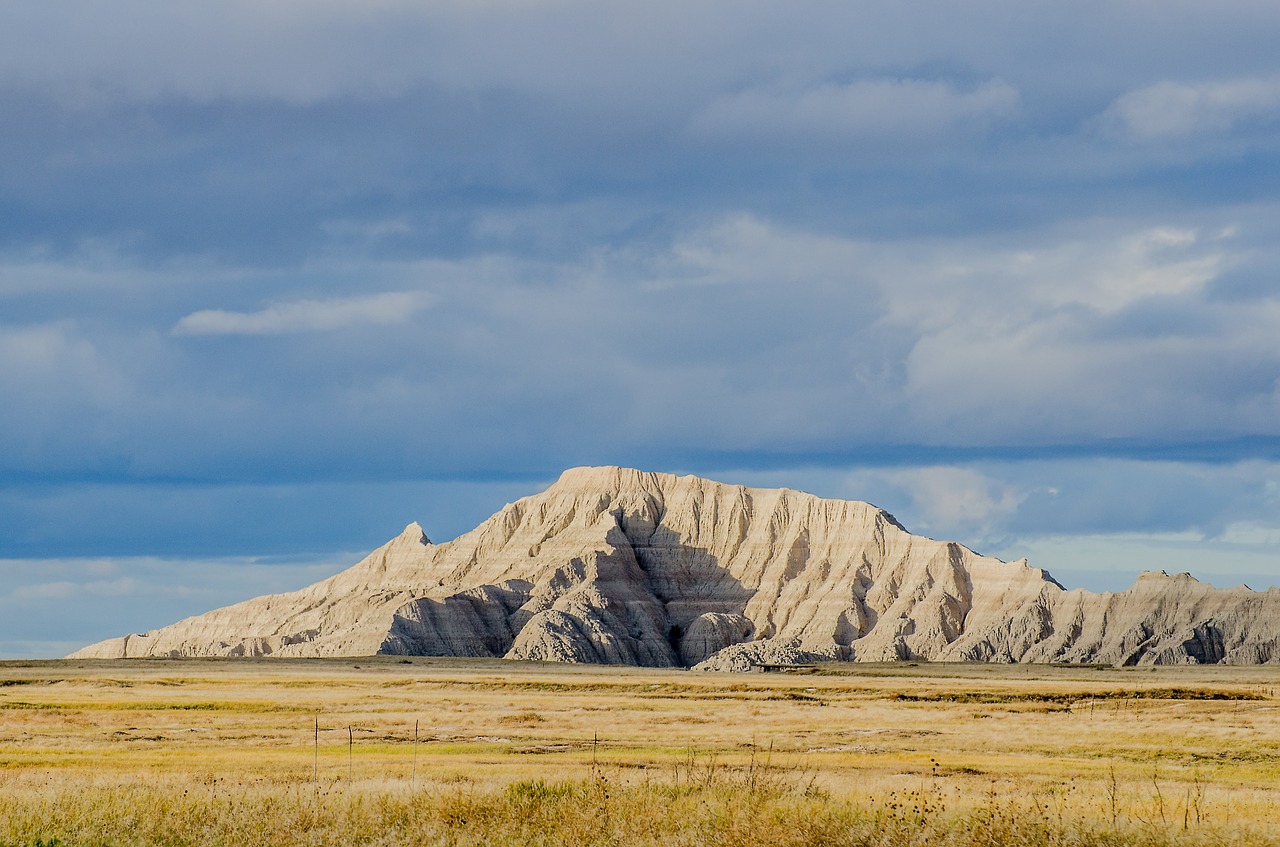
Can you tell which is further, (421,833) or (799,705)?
(799,705)

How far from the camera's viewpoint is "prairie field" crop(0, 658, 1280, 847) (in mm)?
23266

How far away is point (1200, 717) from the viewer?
6569cm

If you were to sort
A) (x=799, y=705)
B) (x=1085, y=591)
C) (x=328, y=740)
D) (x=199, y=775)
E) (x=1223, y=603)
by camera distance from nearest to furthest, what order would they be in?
(x=199, y=775) < (x=328, y=740) < (x=799, y=705) < (x=1223, y=603) < (x=1085, y=591)

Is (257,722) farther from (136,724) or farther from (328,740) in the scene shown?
(328,740)

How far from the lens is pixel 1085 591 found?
646ft

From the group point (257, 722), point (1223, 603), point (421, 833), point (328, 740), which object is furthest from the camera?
point (1223, 603)

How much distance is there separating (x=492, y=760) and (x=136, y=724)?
2516cm

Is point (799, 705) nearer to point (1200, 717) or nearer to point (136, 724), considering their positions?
point (1200, 717)

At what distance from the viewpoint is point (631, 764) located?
131 ft

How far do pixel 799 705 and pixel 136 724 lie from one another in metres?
34.6

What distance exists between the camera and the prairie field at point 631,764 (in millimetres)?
23266

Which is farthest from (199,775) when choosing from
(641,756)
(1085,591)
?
(1085,591)

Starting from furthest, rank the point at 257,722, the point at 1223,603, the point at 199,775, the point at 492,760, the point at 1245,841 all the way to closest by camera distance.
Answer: the point at 1223,603 < the point at 257,722 < the point at 492,760 < the point at 199,775 < the point at 1245,841

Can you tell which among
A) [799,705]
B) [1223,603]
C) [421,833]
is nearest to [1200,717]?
[799,705]
